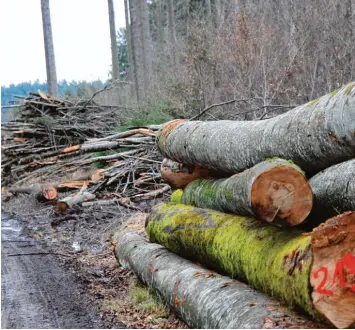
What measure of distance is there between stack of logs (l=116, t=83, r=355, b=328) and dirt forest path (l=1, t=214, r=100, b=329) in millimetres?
898

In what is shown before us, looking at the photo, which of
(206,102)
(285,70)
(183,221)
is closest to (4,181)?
(206,102)

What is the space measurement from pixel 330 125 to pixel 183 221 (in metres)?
2.33

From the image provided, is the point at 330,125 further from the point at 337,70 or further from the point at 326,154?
the point at 337,70

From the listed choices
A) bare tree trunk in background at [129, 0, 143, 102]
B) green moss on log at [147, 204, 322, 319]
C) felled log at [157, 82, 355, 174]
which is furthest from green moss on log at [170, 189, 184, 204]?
bare tree trunk in background at [129, 0, 143, 102]

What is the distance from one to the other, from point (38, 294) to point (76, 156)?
30.7 ft

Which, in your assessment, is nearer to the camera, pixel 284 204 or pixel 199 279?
pixel 284 204

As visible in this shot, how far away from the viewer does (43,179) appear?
15086mm

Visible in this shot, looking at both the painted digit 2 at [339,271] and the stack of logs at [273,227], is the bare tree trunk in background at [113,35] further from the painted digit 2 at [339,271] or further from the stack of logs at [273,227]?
the painted digit 2 at [339,271]

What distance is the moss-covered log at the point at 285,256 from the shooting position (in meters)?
3.62

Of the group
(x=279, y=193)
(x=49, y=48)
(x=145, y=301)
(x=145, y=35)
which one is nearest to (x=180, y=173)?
(x=145, y=301)

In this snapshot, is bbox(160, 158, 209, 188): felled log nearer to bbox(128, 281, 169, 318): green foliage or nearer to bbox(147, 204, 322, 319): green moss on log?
bbox(147, 204, 322, 319): green moss on log

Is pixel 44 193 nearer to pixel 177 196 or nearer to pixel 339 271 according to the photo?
pixel 177 196

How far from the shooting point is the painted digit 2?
142 inches

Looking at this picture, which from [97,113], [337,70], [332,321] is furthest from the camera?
[97,113]
